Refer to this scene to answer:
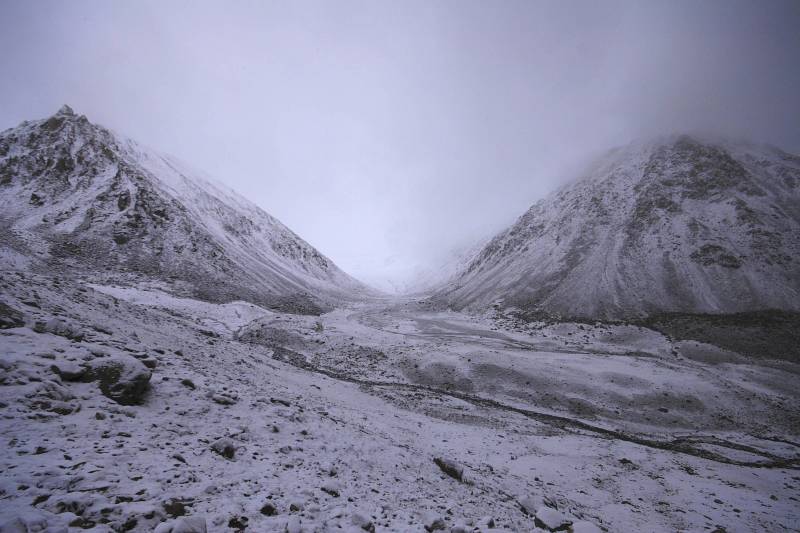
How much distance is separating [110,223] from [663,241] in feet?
401

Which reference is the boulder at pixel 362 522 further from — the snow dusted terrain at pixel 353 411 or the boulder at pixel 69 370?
the boulder at pixel 69 370

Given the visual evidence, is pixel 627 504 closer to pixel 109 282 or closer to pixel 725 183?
pixel 109 282

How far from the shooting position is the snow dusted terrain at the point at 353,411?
299 inches

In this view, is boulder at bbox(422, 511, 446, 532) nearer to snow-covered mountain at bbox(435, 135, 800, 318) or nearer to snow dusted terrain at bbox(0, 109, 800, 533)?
snow dusted terrain at bbox(0, 109, 800, 533)

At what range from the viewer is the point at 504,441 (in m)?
21.4

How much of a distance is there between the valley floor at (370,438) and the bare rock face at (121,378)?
1.29 ft

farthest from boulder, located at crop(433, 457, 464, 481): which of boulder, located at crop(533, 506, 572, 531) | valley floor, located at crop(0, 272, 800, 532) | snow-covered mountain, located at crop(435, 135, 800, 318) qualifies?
snow-covered mountain, located at crop(435, 135, 800, 318)

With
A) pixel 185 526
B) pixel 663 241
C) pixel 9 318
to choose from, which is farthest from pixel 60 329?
pixel 663 241

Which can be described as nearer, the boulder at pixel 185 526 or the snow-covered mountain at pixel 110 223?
the boulder at pixel 185 526

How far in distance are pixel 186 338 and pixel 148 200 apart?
246 ft

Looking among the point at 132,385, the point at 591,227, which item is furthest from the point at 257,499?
the point at 591,227

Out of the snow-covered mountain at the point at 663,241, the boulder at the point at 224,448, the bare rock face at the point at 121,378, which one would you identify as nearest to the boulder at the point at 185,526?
the boulder at the point at 224,448

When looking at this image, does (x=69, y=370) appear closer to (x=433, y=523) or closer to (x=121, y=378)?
(x=121, y=378)

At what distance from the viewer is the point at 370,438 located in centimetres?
1470
